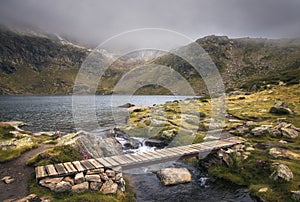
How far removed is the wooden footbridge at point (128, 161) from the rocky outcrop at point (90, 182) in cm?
40

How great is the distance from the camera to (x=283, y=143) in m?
30.7

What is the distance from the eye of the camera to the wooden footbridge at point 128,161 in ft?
63.1

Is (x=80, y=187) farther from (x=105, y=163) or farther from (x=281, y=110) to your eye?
(x=281, y=110)

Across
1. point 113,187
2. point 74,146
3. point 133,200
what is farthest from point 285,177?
point 74,146

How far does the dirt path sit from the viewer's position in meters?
17.0

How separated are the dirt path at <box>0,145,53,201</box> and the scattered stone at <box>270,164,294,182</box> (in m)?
20.7

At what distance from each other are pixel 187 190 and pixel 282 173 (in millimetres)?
8614

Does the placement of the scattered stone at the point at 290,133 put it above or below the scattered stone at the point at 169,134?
above

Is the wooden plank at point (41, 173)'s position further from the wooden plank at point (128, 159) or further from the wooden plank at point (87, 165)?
the wooden plank at point (128, 159)

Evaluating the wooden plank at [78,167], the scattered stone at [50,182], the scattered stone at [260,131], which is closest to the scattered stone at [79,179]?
the wooden plank at [78,167]

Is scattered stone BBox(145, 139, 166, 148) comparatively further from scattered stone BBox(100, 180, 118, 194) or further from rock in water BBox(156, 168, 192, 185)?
scattered stone BBox(100, 180, 118, 194)

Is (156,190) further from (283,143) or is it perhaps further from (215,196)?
(283,143)

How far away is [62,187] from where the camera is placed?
17.4m

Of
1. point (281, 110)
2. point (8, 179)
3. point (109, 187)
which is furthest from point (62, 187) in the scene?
point (281, 110)
